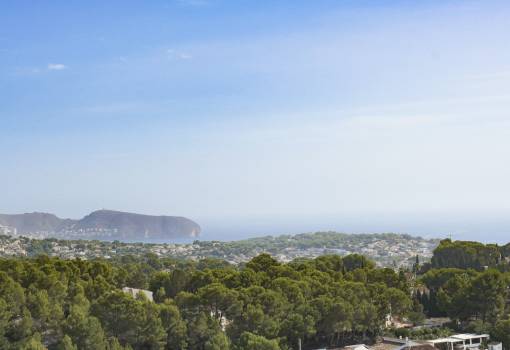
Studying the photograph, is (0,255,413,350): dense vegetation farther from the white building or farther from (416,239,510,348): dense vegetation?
the white building

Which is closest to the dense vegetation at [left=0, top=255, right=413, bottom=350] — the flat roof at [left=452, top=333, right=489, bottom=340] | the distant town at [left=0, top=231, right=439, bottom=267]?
the flat roof at [left=452, top=333, right=489, bottom=340]

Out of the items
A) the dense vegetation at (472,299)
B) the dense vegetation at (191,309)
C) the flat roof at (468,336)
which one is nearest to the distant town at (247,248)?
the dense vegetation at (472,299)

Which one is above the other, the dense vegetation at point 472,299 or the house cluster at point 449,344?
the dense vegetation at point 472,299

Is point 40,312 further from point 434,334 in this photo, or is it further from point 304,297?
point 434,334

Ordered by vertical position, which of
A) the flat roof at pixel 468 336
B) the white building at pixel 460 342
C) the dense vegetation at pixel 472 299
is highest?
the dense vegetation at pixel 472 299

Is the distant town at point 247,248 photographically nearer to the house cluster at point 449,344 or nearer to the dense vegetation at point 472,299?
the dense vegetation at point 472,299

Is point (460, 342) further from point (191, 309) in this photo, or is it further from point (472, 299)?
point (191, 309)

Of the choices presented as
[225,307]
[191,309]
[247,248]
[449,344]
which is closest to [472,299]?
[449,344]
